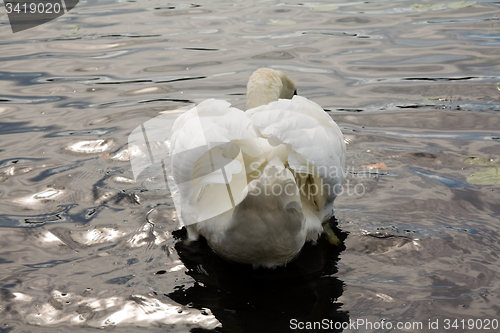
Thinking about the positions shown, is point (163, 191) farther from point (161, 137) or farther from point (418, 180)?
point (418, 180)

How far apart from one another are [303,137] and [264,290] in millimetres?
1115

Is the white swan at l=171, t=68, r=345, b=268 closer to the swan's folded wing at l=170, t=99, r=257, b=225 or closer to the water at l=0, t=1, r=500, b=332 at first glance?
the swan's folded wing at l=170, t=99, r=257, b=225

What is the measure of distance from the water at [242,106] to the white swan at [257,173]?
0.33 meters

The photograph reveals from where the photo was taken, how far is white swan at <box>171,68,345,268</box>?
330cm

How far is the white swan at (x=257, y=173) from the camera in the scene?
3.30m

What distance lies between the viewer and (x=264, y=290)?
3.60 m

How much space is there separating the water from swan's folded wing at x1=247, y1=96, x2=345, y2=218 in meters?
0.79

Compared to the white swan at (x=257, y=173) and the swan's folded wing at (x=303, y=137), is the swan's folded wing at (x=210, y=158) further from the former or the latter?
the swan's folded wing at (x=303, y=137)

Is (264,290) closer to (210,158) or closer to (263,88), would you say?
(210,158)

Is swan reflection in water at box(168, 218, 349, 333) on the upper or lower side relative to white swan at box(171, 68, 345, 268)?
lower

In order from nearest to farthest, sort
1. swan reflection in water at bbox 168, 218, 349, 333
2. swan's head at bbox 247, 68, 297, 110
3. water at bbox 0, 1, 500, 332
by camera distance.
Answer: swan reflection in water at bbox 168, 218, 349, 333 → water at bbox 0, 1, 500, 332 → swan's head at bbox 247, 68, 297, 110

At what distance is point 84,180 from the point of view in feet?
17.1

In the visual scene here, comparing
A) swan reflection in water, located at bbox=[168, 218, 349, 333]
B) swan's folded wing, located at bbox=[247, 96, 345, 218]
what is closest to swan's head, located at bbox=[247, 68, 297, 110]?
swan's folded wing, located at bbox=[247, 96, 345, 218]

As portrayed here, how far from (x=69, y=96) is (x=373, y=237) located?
545 centimetres
